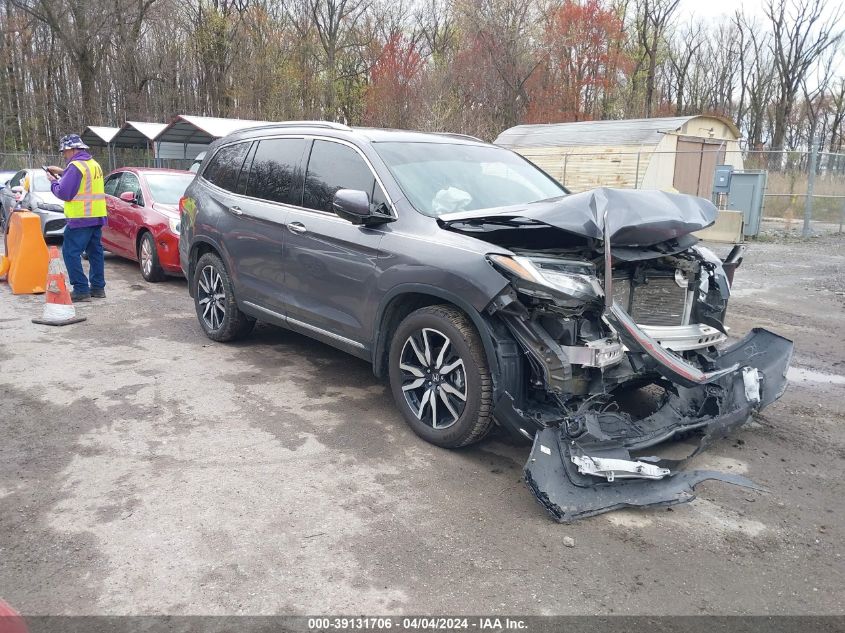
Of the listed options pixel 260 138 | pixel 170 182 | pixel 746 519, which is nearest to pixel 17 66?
pixel 170 182

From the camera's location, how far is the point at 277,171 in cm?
563

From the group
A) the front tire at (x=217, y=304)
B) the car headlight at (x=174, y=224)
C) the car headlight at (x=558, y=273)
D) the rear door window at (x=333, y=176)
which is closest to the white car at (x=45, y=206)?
the car headlight at (x=174, y=224)

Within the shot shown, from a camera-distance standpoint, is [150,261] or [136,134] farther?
[136,134]

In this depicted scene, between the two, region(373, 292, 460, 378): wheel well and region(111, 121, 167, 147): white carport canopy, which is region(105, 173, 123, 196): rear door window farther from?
region(111, 121, 167, 147): white carport canopy

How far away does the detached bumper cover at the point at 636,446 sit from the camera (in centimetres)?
344

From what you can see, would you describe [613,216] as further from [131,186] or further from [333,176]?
[131,186]

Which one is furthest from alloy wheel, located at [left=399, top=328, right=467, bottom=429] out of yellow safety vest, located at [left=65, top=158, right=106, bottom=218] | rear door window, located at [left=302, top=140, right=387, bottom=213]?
yellow safety vest, located at [left=65, top=158, right=106, bottom=218]

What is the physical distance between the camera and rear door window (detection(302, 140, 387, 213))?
4.79 meters

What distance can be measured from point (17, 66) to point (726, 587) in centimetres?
4031

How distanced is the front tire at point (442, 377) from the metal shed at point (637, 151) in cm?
1572

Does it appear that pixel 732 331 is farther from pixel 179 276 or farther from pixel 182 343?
pixel 179 276

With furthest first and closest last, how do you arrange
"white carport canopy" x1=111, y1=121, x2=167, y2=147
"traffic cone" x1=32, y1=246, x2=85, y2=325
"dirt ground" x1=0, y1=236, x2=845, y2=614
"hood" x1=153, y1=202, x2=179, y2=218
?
"white carport canopy" x1=111, y1=121, x2=167, y2=147 < "hood" x1=153, y1=202, x2=179, y2=218 < "traffic cone" x1=32, y1=246, x2=85, y2=325 < "dirt ground" x1=0, y1=236, x2=845, y2=614

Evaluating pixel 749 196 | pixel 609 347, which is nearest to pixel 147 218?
pixel 609 347

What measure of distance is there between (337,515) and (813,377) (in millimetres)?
4450
